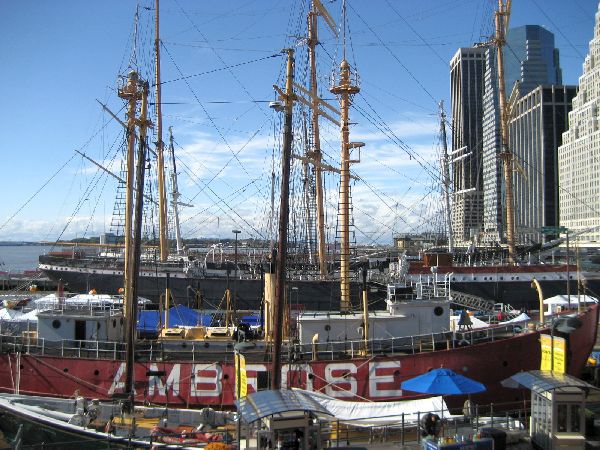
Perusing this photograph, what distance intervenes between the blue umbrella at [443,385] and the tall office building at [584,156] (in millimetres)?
123976

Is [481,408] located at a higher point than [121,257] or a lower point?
lower

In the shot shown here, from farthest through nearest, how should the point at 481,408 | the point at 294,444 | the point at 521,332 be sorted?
the point at 521,332
the point at 481,408
the point at 294,444

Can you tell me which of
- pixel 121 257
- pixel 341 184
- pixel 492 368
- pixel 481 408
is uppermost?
pixel 341 184

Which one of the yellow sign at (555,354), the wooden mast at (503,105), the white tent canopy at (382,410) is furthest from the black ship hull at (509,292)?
the white tent canopy at (382,410)

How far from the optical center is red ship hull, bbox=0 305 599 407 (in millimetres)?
18922

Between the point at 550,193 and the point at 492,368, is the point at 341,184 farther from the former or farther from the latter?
the point at 550,193

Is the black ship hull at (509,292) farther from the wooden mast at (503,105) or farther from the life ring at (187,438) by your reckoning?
the life ring at (187,438)

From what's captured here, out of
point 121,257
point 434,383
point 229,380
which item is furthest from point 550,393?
point 121,257

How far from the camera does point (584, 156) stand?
446 ft

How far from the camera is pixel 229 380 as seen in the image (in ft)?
62.7

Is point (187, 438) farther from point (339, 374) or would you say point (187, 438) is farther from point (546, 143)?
point (546, 143)

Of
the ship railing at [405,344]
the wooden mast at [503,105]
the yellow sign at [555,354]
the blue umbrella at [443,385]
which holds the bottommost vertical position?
the blue umbrella at [443,385]

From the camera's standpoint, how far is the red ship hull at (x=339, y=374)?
745 inches

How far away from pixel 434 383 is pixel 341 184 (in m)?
11.8
